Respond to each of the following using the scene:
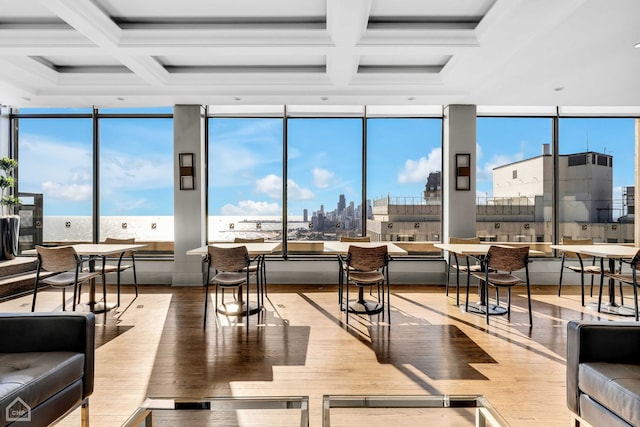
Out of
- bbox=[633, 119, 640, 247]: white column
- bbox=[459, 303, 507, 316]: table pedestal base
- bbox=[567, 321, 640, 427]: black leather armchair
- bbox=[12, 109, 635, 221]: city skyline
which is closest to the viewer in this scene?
bbox=[567, 321, 640, 427]: black leather armchair

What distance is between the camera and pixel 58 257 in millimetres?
3588

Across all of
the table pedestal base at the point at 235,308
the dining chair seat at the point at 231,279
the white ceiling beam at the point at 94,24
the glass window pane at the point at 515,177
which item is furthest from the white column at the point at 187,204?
the glass window pane at the point at 515,177

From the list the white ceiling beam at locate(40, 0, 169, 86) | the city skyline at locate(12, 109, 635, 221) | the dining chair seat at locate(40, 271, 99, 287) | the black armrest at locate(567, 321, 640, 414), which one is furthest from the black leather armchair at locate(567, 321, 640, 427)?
the white ceiling beam at locate(40, 0, 169, 86)

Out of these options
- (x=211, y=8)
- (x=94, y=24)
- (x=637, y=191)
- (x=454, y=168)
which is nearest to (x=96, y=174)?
(x=94, y=24)

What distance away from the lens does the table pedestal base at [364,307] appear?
3.91 m

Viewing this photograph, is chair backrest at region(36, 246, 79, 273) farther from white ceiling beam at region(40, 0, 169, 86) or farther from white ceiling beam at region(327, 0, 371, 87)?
white ceiling beam at region(327, 0, 371, 87)

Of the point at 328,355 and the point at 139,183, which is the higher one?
the point at 139,183

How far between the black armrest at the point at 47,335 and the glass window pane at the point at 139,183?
4177mm

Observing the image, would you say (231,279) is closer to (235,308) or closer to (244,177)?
(235,308)

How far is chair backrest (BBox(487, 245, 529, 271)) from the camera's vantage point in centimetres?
355

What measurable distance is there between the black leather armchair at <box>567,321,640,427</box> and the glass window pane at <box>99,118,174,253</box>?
19.0ft

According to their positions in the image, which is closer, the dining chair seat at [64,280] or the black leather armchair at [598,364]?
the black leather armchair at [598,364]

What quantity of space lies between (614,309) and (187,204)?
20.7 ft

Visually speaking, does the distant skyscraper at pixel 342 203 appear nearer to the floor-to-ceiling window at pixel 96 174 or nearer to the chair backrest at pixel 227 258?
the chair backrest at pixel 227 258
